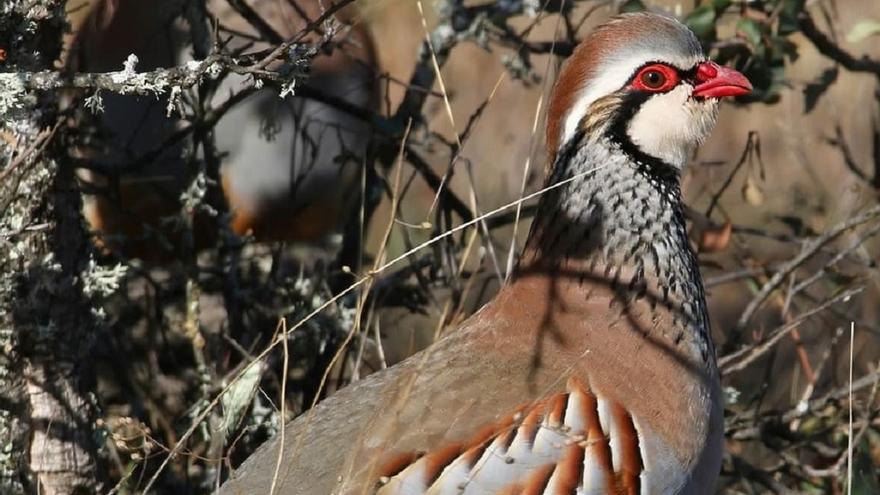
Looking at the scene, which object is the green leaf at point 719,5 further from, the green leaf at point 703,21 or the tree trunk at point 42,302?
the tree trunk at point 42,302

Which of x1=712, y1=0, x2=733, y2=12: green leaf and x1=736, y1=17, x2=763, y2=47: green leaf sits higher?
x1=712, y1=0, x2=733, y2=12: green leaf

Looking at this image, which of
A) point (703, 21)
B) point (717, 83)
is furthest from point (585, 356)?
point (703, 21)

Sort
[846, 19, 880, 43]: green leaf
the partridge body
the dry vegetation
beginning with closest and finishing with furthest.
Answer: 1. the partridge body
2. the dry vegetation
3. [846, 19, 880, 43]: green leaf

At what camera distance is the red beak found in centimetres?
347

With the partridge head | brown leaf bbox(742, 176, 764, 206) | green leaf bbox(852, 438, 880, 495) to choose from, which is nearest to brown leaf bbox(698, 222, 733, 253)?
brown leaf bbox(742, 176, 764, 206)

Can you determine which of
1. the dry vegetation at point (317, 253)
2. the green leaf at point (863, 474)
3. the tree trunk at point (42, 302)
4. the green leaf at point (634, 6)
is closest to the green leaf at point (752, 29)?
the dry vegetation at point (317, 253)

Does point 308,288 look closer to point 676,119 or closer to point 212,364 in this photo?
point 212,364

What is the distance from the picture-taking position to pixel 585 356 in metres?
3.20

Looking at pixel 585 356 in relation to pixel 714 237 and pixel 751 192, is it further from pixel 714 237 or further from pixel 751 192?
pixel 751 192

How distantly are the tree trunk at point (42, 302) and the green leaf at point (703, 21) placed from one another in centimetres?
185

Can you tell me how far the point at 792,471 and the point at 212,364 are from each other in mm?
1764

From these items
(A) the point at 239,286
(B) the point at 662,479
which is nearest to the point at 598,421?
(B) the point at 662,479

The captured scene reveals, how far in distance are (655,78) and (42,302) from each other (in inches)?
62.9

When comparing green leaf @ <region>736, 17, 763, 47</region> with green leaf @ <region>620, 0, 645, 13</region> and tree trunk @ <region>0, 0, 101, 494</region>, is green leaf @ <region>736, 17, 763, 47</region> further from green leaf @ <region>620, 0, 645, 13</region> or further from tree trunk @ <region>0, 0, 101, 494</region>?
tree trunk @ <region>0, 0, 101, 494</region>
